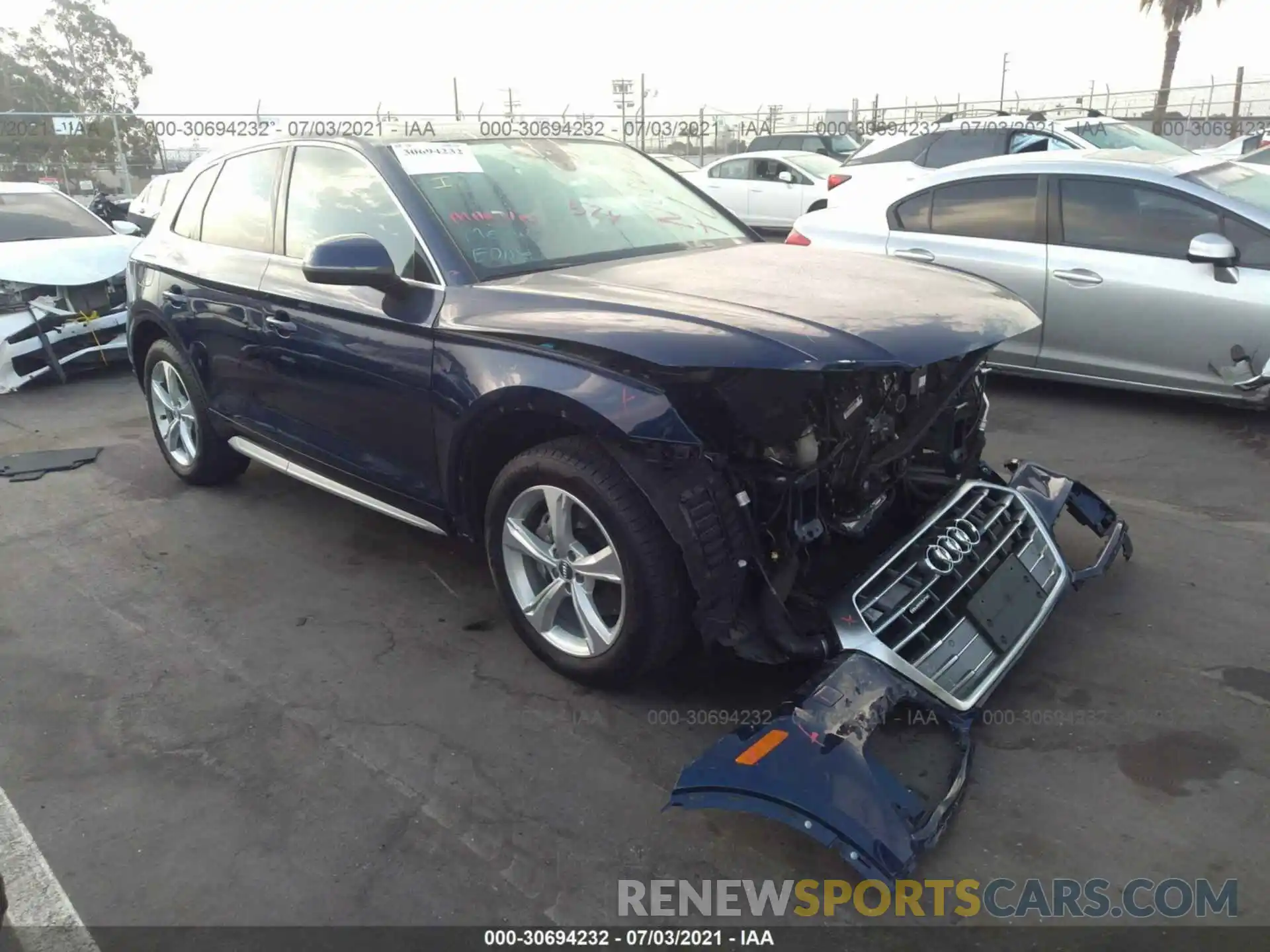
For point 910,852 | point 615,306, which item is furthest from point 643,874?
point 615,306

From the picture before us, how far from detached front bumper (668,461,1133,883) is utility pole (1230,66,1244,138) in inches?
974

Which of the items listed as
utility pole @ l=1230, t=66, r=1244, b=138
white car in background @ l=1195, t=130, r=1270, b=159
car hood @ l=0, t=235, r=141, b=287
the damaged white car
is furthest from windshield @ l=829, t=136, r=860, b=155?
car hood @ l=0, t=235, r=141, b=287

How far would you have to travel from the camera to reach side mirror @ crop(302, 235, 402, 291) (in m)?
3.21

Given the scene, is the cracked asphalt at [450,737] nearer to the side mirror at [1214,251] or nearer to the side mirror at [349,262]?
the side mirror at [1214,251]

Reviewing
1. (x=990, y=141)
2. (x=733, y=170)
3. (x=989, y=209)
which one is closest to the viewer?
(x=989, y=209)

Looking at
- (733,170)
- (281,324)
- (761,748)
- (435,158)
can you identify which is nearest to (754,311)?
(761,748)

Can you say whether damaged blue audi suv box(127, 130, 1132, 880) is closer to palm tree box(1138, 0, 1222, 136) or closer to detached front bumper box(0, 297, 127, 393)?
detached front bumper box(0, 297, 127, 393)

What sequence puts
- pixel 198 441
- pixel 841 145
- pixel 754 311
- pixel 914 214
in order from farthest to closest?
pixel 841 145 → pixel 914 214 → pixel 198 441 → pixel 754 311

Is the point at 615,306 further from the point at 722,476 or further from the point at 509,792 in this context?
the point at 509,792

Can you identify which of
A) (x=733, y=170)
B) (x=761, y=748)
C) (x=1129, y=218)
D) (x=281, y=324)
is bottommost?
(x=761, y=748)

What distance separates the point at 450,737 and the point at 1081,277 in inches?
185

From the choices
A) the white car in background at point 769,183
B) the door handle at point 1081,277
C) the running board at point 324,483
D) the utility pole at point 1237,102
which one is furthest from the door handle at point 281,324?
the utility pole at point 1237,102

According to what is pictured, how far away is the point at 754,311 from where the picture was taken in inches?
111

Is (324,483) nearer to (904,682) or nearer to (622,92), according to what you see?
(904,682)
